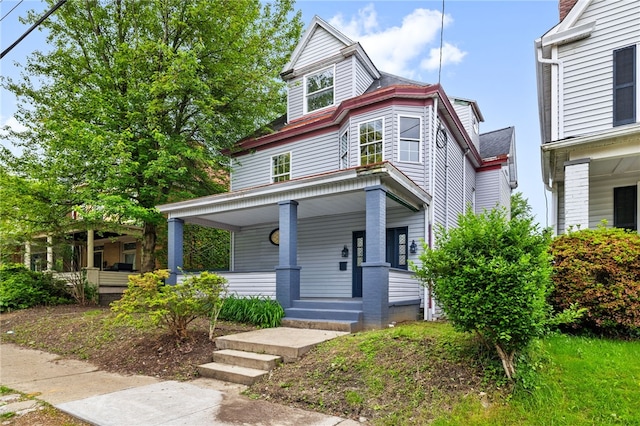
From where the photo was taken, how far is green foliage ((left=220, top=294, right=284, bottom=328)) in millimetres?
8383

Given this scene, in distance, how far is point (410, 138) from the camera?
34.4 ft

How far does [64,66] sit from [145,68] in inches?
113

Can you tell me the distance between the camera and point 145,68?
12570 mm

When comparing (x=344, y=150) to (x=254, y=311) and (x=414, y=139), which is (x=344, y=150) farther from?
(x=254, y=311)

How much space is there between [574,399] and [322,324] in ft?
15.0

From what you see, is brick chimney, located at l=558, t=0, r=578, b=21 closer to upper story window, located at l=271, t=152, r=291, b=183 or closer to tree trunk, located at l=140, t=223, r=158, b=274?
upper story window, located at l=271, t=152, r=291, b=183

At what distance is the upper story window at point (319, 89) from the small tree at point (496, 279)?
9.48 meters

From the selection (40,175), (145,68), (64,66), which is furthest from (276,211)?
(64,66)

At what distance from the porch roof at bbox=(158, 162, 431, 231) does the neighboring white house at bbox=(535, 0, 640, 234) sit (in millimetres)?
3131

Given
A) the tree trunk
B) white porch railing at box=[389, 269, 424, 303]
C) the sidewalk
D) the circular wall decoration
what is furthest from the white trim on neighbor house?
the tree trunk

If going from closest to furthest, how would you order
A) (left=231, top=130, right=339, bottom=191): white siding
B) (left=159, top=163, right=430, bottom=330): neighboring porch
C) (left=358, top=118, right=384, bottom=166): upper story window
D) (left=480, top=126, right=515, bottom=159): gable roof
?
(left=159, top=163, right=430, bottom=330): neighboring porch, (left=358, top=118, right=384, bottom=166): upper story window, (left=231, top=130, right=339, bottom=191): white siding, (left=480, top=126, right=515, bottom=159): gable roof

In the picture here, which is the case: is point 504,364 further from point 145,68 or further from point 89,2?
point 89,2

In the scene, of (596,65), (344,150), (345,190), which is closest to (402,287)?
(345,190)

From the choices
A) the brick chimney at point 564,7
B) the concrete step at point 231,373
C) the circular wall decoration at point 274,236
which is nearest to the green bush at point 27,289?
the circular wall decoration at point 274,236
